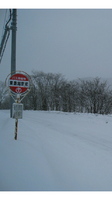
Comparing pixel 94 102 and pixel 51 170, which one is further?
pixel 94 102

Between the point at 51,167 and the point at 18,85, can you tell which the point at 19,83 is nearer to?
the point at 18,85

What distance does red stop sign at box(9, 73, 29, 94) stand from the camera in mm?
3588

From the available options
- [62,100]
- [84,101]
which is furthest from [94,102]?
[62,100]

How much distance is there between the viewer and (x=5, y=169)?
2736 millimetres

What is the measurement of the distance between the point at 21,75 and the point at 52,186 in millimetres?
2795

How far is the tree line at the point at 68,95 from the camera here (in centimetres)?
2073

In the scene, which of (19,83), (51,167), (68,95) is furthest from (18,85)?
(68,95)

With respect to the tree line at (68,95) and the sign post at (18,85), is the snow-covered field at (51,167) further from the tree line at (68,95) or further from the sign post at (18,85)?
the tree line at (68,95)

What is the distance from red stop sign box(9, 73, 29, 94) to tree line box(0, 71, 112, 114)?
22.3 ft

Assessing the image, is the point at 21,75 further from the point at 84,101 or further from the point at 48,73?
the point at 48,73

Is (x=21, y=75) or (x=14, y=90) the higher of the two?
(x=21, y=75)

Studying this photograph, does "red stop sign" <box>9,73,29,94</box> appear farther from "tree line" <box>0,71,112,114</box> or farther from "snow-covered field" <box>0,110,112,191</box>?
"tree line" <box>0,71,112,114</box>

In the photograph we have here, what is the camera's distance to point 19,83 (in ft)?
12.0

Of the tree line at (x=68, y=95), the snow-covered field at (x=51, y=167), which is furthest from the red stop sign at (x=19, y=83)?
the tree line at (x=68, y=95)
